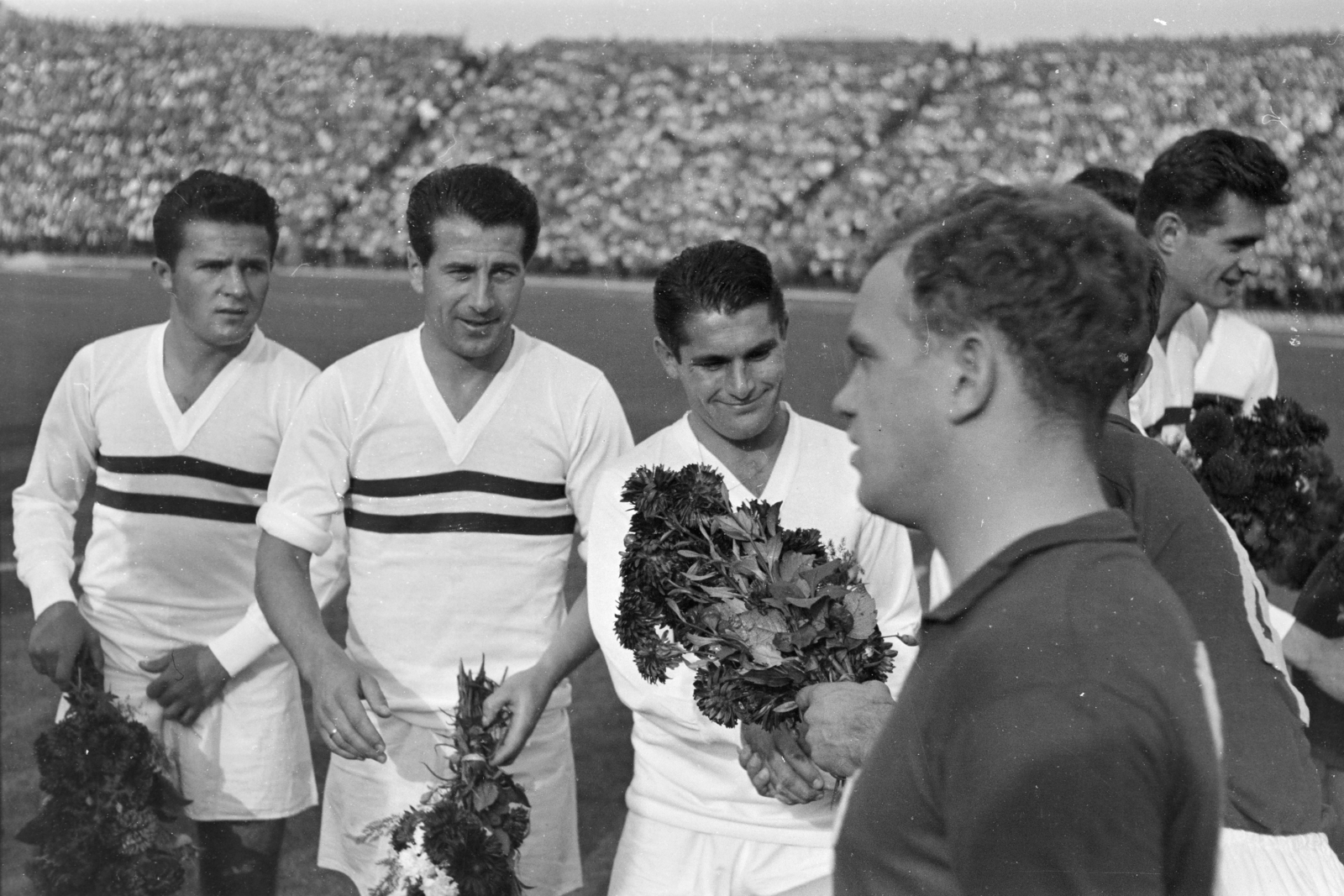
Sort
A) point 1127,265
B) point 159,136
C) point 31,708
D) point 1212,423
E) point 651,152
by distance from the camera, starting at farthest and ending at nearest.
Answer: point 651,152 < point 159,136 < point 31,708 < point 1212,423 < point 1127,265

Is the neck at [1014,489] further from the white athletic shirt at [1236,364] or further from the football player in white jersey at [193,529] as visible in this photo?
the white athletic shirt at [1236,364]

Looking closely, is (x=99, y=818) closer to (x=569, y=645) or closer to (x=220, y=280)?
(x=569, y=645)

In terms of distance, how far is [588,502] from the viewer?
131 inches

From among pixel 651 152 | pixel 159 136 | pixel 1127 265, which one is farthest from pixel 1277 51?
pixel 1127 265

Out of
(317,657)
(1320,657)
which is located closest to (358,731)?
(317,657)

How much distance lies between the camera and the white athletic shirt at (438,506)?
3297mm

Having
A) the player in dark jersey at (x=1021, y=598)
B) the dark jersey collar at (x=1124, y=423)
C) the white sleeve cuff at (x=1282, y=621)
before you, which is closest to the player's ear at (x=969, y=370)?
the player in dark jersey at (x=1021, y=598)

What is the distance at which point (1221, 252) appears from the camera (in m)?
4.03

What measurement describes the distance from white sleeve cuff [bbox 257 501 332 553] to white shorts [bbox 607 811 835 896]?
0.97 m

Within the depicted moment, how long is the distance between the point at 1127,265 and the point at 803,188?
636 inches

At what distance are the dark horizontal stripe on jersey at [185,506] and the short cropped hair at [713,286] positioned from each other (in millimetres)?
1280

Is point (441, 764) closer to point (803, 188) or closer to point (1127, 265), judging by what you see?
point (1127, 265)

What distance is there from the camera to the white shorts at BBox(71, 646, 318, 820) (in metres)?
3.69

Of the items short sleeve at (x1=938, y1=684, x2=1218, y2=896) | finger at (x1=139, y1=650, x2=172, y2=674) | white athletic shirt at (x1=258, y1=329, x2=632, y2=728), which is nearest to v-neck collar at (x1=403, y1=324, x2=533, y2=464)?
white athletic shirt at (x1=258, y1=329, x2=632, y2=728)
